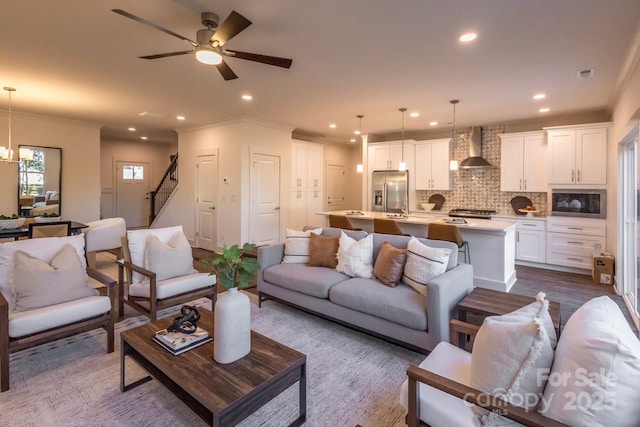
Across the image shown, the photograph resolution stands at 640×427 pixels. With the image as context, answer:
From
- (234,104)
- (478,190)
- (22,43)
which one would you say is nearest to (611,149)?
(478,190)

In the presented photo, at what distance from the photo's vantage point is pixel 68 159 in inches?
259

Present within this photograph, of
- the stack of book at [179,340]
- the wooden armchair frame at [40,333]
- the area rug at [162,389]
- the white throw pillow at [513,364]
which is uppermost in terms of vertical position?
the white throw pillow at [513,364]

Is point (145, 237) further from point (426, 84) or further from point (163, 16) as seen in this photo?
point (426, 84)

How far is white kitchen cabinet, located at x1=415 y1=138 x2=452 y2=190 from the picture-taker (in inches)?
276

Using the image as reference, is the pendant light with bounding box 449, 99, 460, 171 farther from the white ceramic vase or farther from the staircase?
the staircase

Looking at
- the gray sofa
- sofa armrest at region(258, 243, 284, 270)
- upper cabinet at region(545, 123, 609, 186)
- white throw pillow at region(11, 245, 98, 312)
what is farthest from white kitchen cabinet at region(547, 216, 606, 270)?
white throw pillow at region(11, 245, 98, 312)

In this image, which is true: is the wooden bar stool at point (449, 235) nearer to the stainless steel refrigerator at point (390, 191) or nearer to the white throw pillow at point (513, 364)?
the stainless steel refrigerator at point (390, 191)

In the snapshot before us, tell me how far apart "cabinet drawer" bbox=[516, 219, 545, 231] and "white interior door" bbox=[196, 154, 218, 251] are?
6.01 m

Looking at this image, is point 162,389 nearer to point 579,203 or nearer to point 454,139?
point 579,203

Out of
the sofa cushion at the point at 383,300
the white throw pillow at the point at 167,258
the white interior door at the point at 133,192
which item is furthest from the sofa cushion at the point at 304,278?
the white interior door at the point at 133,192

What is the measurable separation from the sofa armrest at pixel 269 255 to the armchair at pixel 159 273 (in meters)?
0.58

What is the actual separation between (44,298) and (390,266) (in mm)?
2839

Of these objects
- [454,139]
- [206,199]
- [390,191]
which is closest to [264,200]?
[206,199]

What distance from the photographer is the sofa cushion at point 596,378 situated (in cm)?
102
